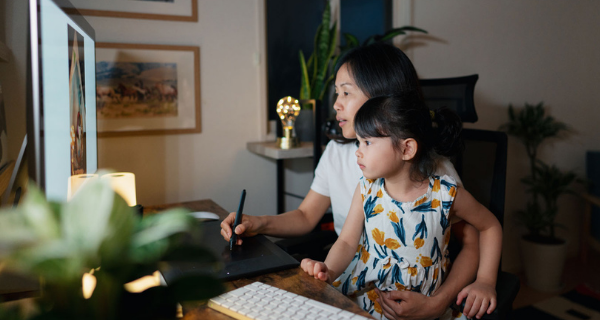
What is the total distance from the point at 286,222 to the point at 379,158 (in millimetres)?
417

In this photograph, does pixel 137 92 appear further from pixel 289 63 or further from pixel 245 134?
pixel 289 63

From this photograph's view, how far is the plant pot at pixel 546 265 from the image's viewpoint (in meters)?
2.88

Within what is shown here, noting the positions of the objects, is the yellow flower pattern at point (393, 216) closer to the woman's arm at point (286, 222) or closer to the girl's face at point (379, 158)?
the girl's face at point (379, 158)

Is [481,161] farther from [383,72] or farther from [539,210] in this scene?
[539,210]

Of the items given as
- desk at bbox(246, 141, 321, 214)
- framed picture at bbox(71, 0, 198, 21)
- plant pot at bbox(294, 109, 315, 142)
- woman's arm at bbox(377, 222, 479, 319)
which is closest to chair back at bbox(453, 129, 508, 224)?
woman's arm at bbox(377, 222, 479, 319)

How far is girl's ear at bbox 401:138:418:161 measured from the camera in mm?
1147

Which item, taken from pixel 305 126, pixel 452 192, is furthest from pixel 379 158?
pixel 305 126

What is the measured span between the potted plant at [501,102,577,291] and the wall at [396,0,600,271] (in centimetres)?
12

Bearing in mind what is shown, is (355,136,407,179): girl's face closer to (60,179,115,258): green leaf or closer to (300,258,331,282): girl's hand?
(300,258,331,282): girl's hand

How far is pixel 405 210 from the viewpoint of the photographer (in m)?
1.16

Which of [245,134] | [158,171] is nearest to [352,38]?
[245,134]

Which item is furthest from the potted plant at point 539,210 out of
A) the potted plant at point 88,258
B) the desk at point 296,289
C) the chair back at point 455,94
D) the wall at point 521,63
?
the potted plant at point 88,258

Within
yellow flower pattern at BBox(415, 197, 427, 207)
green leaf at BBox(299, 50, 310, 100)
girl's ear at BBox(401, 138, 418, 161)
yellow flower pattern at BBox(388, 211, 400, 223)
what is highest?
green leaf at BBox(299, 50, 310, 100)

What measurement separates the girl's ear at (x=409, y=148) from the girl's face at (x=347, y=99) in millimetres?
246
